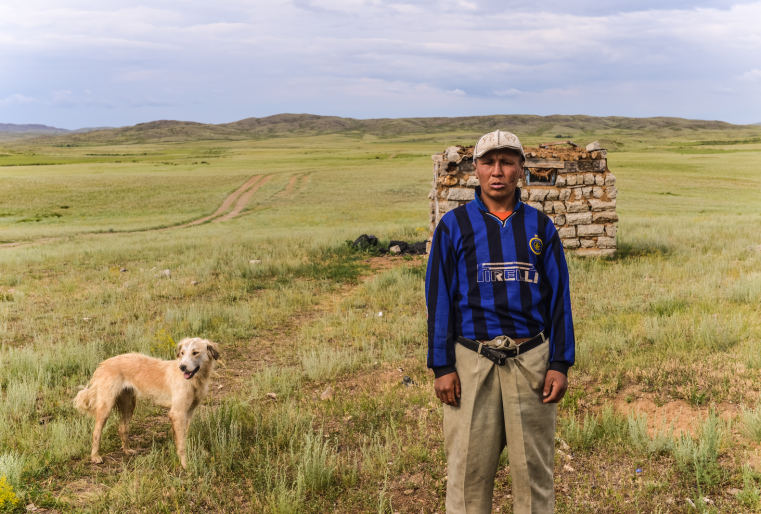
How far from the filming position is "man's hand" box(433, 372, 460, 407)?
266 cm

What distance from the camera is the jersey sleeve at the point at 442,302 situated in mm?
2682

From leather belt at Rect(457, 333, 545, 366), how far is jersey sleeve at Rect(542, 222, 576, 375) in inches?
4.2

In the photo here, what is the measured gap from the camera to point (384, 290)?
1041cm

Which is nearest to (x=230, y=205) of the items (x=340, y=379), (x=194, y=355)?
(x=340, y=379)

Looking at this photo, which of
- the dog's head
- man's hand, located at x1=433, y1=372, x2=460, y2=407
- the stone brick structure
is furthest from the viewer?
the stone brick structure

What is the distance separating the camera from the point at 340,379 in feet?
20.0

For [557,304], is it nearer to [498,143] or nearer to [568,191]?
[498,143]

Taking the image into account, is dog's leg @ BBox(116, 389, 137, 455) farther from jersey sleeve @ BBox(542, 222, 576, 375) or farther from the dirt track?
the dirt track

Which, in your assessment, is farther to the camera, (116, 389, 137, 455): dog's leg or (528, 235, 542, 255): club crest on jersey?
(116, 389, 137, 455): dog's leg

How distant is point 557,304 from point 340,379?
391cm

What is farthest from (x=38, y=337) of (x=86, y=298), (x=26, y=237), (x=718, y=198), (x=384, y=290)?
(x=718, y=198)

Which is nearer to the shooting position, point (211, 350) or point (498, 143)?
point (498, 143)

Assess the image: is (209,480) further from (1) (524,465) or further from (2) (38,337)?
(2) (38,337)

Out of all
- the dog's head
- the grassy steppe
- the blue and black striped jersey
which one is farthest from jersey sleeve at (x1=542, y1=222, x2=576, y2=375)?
the dog's head
